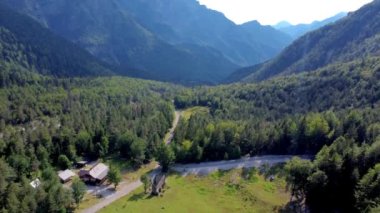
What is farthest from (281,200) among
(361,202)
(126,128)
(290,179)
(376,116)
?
(126,128)

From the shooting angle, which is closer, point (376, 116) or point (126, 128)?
point (376, 116)

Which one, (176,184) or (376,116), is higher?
(376,116)

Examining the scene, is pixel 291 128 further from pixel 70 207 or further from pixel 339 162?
pixel 70 207

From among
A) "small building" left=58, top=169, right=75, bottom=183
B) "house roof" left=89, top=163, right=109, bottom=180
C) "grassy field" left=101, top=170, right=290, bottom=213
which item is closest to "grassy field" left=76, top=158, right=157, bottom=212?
"house roof" left=89, top=163, right=109, bottom=180

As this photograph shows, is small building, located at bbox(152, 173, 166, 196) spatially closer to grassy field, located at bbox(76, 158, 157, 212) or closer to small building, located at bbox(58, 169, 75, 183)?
grassy field, located at bbox(76, 158, 157, 212)

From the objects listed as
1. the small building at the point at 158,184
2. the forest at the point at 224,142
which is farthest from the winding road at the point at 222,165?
the small building at the point at 158,184

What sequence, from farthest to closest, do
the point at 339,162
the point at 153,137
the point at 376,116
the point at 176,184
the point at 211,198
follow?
the point at 153,137
the point at 376,116
the point at 176,184
the point at 211,198
the point at 339,162

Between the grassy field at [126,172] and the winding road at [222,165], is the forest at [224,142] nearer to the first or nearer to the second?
the winding road at [222,165]
